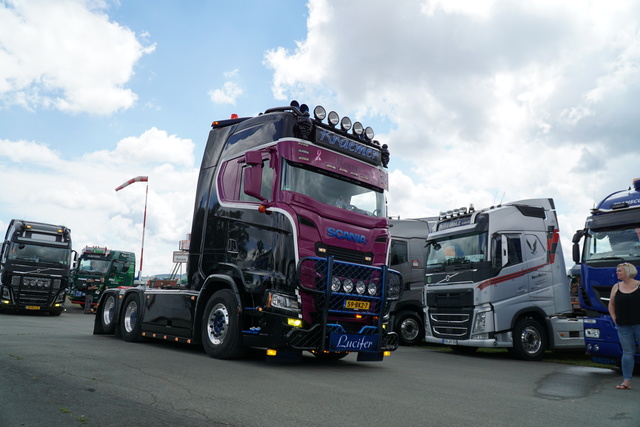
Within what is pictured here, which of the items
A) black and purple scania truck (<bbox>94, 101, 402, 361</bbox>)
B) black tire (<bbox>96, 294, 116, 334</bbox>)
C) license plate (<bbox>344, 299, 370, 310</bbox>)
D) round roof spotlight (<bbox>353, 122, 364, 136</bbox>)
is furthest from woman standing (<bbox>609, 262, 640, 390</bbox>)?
black tire (<bbox>96, 294, 116, 334</bbox>)

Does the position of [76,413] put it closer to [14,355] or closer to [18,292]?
[14,355]

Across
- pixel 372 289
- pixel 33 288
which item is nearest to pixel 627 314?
pixel 372 289

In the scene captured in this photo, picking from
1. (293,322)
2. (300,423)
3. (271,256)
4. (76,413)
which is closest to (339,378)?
(293,322)

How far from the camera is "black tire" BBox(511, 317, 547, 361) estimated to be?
11.8 metres

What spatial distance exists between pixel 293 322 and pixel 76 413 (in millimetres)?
3355

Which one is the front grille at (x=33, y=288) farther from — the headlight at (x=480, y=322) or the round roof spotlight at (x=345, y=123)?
the round roof spotlight at (x=345, y=123)

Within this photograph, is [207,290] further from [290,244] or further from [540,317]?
[540,317]

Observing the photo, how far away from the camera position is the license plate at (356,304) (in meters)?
7.69

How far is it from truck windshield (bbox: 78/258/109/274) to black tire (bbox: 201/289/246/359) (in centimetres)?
2291

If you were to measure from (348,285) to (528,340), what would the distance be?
639 cm

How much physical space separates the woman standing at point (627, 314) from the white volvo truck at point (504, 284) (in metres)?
3.95

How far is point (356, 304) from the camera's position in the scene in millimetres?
7824

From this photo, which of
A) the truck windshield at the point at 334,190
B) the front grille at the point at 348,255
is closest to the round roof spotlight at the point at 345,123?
the truck windshield at the point at 334,190

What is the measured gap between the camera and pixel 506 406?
557cm
